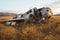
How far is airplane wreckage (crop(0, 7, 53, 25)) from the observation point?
2553 millimetres

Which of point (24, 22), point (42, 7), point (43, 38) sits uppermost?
point (42, 7)

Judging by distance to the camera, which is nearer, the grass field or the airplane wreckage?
the grass field

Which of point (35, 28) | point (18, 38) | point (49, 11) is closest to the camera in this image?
point (18, 38)

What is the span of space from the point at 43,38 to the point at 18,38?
0.29 m

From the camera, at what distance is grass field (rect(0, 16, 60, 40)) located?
89.8 inches

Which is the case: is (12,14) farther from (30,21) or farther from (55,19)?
(55,19)

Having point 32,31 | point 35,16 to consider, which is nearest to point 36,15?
point 35,16

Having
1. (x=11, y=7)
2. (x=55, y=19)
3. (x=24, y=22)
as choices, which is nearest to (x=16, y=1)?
(x=11, y=7)

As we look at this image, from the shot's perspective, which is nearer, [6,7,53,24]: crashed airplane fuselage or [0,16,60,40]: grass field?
[0,16,60,40]: grass field

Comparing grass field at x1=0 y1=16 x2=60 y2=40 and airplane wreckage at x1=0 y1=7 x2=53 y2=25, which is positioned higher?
airplane wreckage at x1=0 y1=7 x2=53 y2=25

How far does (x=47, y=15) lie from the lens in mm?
2586

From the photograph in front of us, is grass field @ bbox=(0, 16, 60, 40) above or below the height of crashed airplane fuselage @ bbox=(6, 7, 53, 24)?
below

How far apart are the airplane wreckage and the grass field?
82 mm

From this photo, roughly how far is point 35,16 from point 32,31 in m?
0.34
